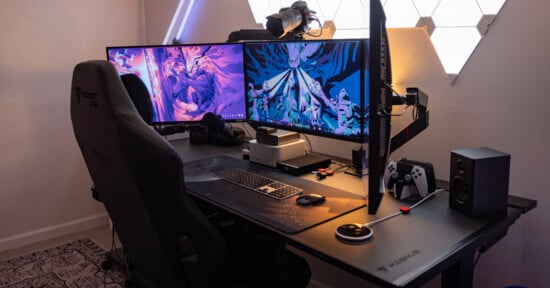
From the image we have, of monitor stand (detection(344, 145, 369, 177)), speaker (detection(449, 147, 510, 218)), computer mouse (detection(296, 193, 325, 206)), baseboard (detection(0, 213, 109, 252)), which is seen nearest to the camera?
speaker (detection(449, 147, 510, 218))

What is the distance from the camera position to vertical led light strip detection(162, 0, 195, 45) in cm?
301

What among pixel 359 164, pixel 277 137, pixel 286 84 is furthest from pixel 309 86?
pixel 359 164

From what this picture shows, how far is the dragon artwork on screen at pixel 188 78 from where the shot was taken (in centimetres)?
226

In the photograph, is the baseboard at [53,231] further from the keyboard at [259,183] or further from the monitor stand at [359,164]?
the monitor stand at [359,164]

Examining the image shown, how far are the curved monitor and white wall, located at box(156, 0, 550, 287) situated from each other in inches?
11.8

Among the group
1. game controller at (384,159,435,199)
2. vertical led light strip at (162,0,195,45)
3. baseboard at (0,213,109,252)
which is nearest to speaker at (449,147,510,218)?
game controller at (384,159,435,199)

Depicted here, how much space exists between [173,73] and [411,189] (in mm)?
1244

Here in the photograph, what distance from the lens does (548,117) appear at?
5.23ft

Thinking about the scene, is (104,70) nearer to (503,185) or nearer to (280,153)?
(280,153)

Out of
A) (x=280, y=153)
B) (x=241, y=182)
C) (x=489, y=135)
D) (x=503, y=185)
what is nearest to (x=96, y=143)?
(x=241, y=182)

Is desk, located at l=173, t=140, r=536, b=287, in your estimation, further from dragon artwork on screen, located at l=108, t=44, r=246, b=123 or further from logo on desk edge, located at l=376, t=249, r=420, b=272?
dragon artwork on screen, located at l=108, t=44, r=246, b=123

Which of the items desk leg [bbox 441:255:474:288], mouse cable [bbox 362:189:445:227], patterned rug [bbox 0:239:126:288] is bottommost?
patterned rug [bbox 0:239:126:288]

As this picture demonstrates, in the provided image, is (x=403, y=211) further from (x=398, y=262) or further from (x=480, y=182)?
(x=398, y=262)

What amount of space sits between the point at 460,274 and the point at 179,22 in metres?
2.35
